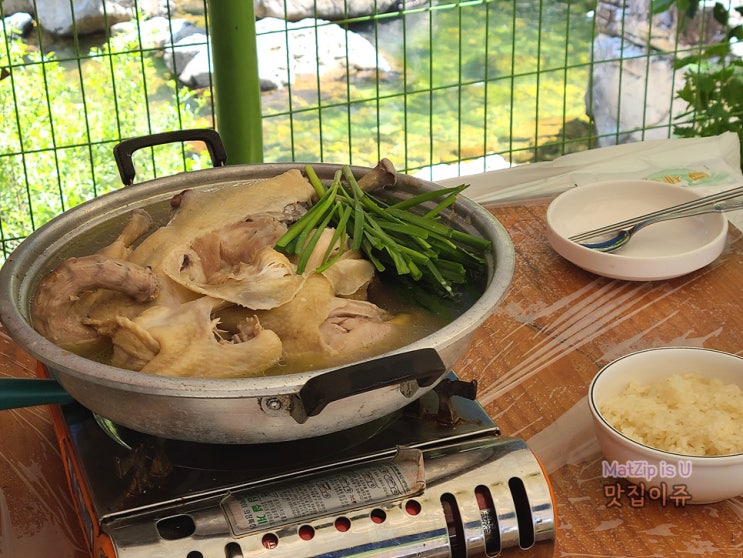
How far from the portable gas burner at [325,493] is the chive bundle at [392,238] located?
0.16m

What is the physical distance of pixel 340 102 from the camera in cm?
257

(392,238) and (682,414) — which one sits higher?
(392,238)

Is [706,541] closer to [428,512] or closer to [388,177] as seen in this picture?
[428,512]

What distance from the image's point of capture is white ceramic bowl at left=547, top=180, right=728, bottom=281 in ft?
5.30

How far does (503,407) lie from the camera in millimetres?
1396

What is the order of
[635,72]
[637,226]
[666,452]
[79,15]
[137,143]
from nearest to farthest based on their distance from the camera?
[666,452]
[137,143]
[637,226]
[79,15]
[635,72]

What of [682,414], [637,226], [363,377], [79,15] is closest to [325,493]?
[363,377]

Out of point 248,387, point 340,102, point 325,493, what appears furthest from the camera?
point 340,102

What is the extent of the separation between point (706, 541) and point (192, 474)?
632 millimetres

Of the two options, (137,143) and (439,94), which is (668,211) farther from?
(439,94)

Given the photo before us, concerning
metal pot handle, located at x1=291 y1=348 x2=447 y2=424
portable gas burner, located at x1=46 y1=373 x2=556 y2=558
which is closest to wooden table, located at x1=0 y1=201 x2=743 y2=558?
portable gas burner, located at x1=46 y1=373 x2=556 y2=558

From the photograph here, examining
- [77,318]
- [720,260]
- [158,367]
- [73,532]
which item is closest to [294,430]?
[158,367]

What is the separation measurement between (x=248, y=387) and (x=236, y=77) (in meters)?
1.05

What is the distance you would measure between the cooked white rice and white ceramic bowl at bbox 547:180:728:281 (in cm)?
34
